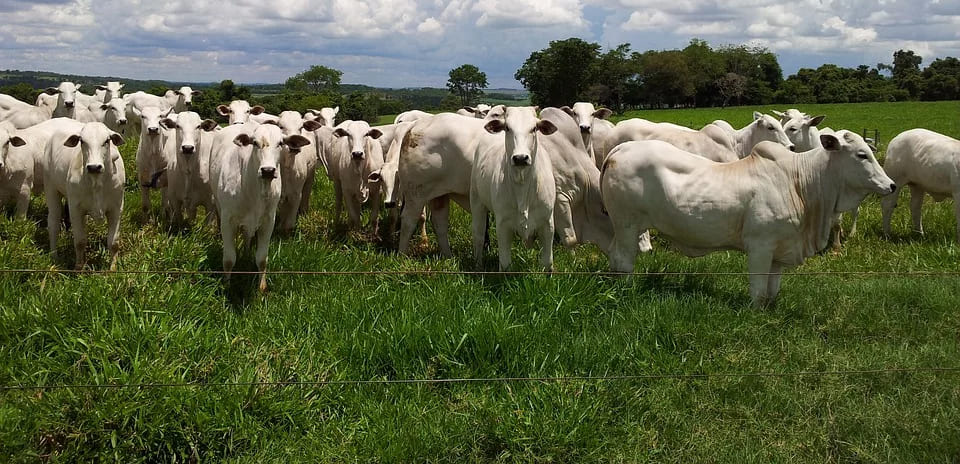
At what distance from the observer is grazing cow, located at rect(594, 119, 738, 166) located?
10516mm

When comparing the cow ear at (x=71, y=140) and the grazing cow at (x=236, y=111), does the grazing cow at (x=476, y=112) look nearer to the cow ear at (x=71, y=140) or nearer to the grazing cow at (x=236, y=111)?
the grazing cow at (x=236, y=111)

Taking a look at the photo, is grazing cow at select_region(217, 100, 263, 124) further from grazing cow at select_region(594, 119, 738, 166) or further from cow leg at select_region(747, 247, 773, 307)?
cow leg at select_region(747, 247, 773, 307)

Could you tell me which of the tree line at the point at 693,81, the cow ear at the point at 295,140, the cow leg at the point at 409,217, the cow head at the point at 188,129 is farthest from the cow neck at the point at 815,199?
the tree line at the point at 693,81

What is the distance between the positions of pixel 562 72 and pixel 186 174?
60.2 meters

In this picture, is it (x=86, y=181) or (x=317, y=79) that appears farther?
(x=317, y=79)

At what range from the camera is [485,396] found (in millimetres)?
5352

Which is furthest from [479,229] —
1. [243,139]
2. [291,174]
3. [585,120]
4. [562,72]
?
[562,72]

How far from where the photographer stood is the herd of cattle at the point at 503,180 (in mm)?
7148

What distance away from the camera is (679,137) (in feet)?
36.1

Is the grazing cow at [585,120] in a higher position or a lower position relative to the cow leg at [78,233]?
higher

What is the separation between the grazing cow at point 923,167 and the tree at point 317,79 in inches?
3212

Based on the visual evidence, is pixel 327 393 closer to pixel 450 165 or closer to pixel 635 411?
pixel 635 411

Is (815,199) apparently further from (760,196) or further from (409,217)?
(409,217)

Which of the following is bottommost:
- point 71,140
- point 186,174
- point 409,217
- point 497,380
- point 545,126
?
point 497,380
